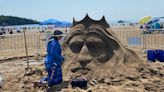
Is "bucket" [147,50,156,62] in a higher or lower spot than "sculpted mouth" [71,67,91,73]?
higher

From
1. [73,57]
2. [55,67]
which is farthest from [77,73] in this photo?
[55,67]

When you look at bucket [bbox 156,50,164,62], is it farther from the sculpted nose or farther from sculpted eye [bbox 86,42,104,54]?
the sculpted nose

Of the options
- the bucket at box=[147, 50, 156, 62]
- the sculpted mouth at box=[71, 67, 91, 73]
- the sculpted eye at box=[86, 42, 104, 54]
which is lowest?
the sculpted mouth at box=[71, 67, 91, 73]

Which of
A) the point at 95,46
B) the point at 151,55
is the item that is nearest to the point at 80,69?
the point at 95,46

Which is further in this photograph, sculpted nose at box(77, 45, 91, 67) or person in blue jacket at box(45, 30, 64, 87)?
sculpted nose at box(77, 45, 91, 67)

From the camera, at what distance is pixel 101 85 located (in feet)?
30.4

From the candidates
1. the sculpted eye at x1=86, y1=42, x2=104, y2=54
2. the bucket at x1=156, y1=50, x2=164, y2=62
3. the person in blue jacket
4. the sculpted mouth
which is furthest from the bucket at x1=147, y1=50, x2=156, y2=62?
the person in blue jacket

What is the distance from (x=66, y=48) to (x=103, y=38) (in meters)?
1.17

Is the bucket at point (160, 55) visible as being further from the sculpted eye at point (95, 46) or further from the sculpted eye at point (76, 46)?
the sculpted eye at point (76, 46)

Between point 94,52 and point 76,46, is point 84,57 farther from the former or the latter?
point 76,46

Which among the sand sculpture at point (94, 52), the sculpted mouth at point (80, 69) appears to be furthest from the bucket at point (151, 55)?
the sculpted mouth at point (80, 69)

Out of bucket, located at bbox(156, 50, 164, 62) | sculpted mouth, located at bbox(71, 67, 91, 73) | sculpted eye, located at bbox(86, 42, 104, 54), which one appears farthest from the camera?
bucket, located at bbox(156, 50, 164, 62)

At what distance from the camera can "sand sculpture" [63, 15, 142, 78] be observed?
32.8 feet

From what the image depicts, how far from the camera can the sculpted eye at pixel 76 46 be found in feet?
34.2
